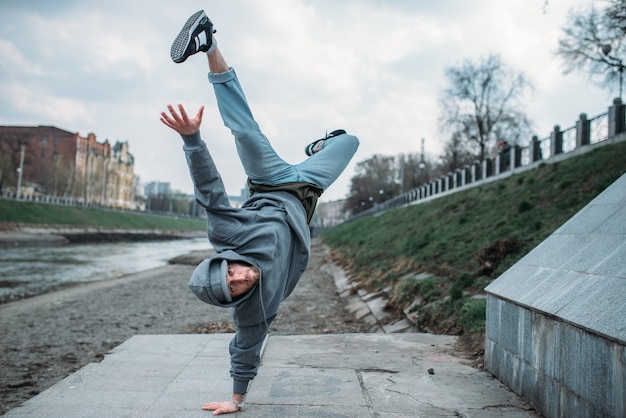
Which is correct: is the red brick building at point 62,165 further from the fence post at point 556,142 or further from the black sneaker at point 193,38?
the black sneaker at point 193,38

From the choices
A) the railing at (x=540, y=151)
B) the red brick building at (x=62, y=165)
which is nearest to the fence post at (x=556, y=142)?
the railing at (x=540, y=151)

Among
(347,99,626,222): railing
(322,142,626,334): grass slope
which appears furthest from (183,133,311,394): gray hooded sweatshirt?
(347,99,626,222): railing

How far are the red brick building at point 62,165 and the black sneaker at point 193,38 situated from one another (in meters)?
63.1

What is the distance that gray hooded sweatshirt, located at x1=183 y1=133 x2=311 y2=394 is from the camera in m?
2.88

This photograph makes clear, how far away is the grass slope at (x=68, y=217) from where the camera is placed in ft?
149

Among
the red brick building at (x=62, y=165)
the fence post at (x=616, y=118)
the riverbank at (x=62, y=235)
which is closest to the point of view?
the fence post at (x=616, y=118)

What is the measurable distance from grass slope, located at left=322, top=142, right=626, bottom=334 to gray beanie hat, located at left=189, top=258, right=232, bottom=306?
358 cm

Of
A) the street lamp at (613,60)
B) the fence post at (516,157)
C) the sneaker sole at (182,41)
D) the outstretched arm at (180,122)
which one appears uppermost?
the street lamp at (613,60)

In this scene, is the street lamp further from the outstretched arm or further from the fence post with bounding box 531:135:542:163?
the outstretched arm

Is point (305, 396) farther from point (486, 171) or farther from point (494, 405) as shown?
point (486, 171)

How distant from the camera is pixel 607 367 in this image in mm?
2512

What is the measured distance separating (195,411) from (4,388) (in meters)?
3.19

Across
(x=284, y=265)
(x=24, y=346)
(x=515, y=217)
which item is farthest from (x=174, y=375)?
(x=515, y=217)

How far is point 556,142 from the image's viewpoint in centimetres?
1820
